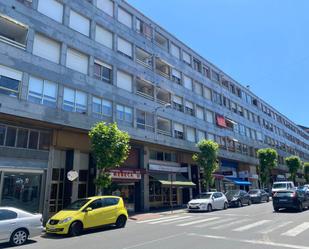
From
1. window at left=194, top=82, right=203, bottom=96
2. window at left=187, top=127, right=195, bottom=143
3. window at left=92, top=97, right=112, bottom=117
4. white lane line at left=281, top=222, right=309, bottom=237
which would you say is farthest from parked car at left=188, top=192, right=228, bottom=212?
window at left=194, top=82, right=203, bottom=96

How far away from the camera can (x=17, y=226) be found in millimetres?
10594

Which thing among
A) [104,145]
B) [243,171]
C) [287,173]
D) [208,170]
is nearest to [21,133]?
[104,145]

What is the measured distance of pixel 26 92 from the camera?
56.0 feet

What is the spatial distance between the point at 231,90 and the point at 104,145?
105ft

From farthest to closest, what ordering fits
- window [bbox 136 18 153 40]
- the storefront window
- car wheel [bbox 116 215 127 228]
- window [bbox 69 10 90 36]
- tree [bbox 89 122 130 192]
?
window [bbox 136 18 153 40] → window [bbox 69 10 90 36] → tree [bbox 89 122 130 192] → the storefront window → car wheel [bbox 116 215 127 228]

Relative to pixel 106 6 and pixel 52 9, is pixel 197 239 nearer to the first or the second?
Result: pixel 52 9

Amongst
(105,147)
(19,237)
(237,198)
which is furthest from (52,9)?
A: (237,198)

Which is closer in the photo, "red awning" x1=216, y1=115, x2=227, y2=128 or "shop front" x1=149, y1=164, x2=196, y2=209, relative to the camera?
"shop front" x1=149, y1=164, x2=196, y2=209

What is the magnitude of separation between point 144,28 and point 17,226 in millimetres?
22928

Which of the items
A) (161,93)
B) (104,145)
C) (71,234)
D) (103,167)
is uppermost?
(161,93)

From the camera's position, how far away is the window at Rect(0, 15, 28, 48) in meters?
17.0

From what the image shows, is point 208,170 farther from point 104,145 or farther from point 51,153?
point 51,153

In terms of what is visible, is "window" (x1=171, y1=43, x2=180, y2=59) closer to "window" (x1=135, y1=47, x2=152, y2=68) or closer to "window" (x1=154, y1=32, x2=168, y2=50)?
"window" (x1=154, y1=32, x2=168, y2=50)

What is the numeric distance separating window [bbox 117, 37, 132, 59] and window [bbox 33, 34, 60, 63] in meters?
6.40
